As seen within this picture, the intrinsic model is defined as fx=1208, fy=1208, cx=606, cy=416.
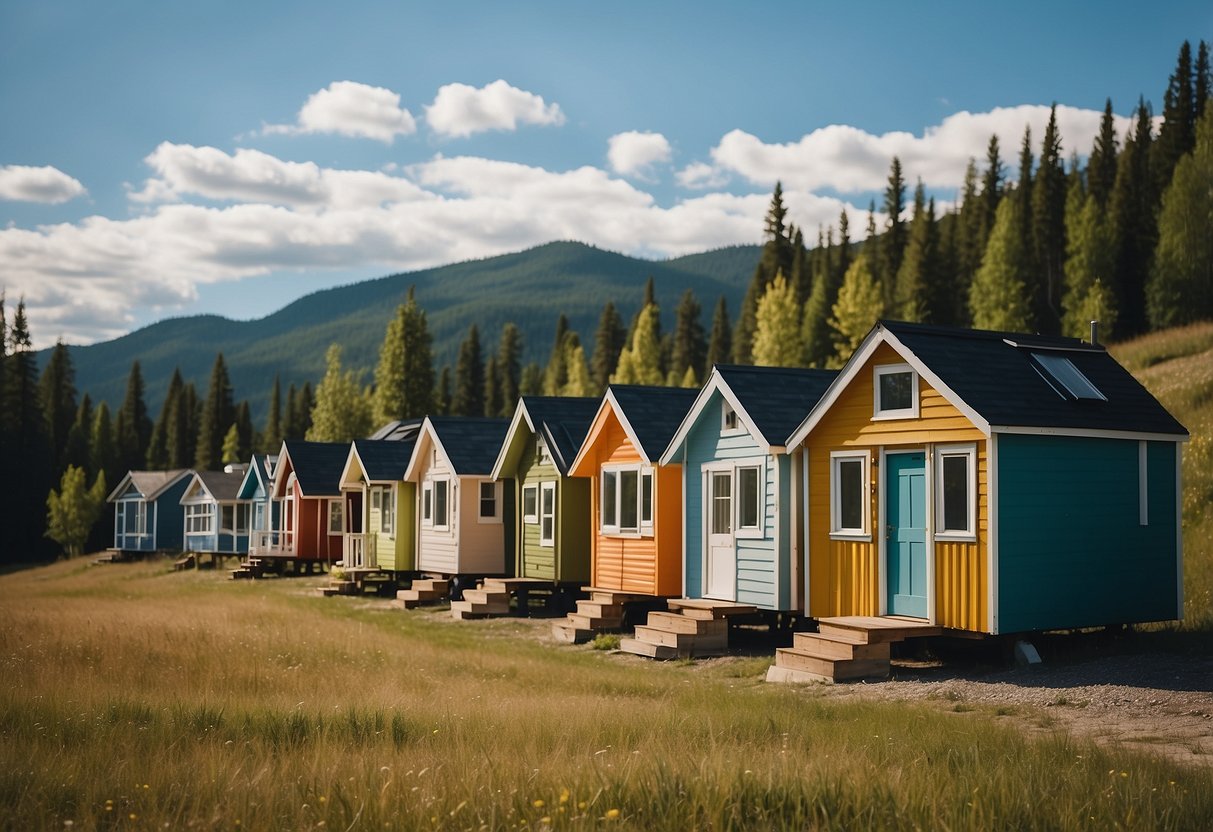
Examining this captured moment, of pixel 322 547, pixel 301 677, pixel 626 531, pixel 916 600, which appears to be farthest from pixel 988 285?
pixel 301 677

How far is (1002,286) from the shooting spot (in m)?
76.3

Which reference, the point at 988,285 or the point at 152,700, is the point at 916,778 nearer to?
Answer: the point at 152,700

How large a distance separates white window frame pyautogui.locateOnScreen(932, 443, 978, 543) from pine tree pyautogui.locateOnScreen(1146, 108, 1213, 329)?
56.4m

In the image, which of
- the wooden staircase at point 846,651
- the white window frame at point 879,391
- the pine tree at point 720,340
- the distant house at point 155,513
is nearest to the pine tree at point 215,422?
the distant house at point 155,513

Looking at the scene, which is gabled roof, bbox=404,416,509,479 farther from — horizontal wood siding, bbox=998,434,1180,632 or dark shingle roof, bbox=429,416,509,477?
horizontal wood siding, bbox=998,434,1180,632

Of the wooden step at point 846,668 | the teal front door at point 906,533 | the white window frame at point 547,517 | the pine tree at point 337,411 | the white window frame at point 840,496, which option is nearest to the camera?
the wooden step at point 846,668

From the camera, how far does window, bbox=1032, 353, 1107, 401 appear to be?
18641mm

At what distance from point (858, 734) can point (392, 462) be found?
1209 inches

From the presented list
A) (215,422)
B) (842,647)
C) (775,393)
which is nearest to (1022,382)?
(842,647)

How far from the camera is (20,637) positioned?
2138 cm

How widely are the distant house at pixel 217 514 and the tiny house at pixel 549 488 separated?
33.9 m

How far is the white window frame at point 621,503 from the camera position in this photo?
25.5 metres

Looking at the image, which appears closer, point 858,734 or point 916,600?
point 858,734

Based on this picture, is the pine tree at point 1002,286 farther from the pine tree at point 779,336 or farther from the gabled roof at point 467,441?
the gabled roof at point 467,441
